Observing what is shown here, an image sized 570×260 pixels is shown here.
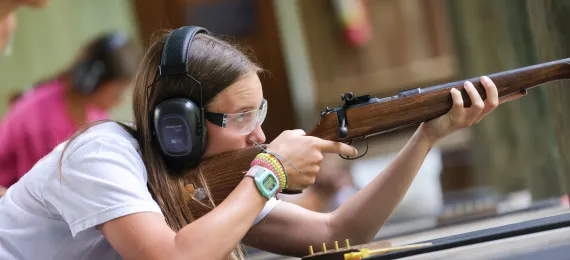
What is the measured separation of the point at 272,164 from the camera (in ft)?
7.36

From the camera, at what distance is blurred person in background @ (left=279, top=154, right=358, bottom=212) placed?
5.90 meters

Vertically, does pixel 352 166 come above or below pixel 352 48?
below

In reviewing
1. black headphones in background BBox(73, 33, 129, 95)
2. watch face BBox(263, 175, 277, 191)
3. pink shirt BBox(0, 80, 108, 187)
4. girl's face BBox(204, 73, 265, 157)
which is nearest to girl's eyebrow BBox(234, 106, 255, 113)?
girl's face BBox(204, 73, 265, 157)

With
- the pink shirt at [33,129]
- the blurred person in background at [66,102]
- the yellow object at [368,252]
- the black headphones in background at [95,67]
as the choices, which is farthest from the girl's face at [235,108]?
the black headphones in background at [95,67]

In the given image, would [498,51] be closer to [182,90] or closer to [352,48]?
[352,48]

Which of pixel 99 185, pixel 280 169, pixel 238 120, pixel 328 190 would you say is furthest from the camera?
pixel 328 190

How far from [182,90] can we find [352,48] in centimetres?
590

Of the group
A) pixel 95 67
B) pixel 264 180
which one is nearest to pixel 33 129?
pixel 95 67

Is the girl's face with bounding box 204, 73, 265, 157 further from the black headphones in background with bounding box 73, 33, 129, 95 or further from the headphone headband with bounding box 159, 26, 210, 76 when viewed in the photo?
the black headphones in background with bounding box 73, 33, 129, 95

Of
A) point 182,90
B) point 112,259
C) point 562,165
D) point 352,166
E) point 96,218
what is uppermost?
point 182,90

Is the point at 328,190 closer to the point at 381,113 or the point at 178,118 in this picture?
the point at 381,113

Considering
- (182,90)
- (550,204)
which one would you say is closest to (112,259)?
(182,90)

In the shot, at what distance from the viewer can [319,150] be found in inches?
93.0

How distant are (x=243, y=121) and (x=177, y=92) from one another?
0.59 ft
